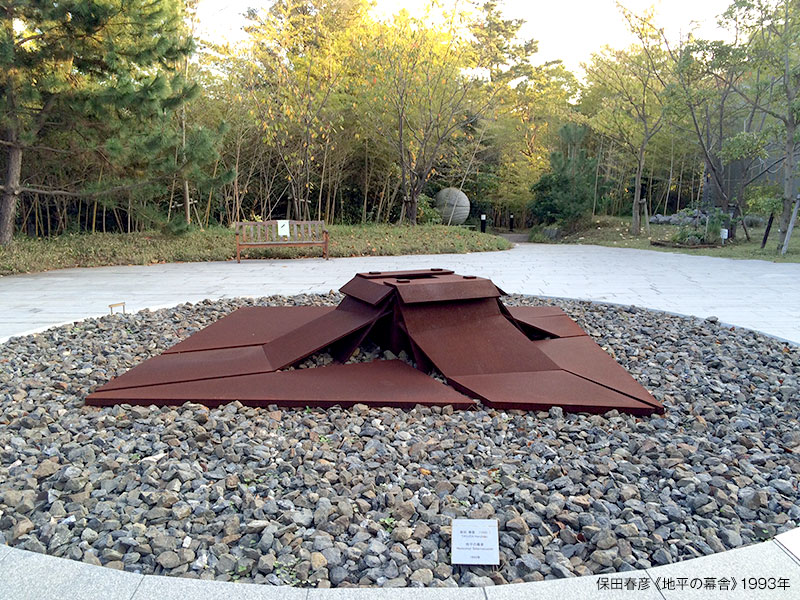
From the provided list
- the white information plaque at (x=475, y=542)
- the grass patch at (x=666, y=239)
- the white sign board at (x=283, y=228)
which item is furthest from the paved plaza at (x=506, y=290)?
the grass patch at (x=666, y=239)

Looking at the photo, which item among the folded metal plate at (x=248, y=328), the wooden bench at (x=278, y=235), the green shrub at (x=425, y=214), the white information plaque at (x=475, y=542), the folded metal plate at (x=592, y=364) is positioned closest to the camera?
the white information plaque at (x=475, y=542)

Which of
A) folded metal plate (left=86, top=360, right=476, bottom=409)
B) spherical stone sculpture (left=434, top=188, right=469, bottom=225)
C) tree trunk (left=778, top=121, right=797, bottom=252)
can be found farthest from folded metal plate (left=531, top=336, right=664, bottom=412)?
spherical stone sculpture (left=434, top=188, right=469, bottom=225)

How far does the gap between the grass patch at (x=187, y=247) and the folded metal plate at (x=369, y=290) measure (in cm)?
567

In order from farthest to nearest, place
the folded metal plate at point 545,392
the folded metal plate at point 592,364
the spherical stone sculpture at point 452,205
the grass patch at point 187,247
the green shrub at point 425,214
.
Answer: the spherical stone sculpture at point 452,205 < the green shrub at point 425,214 < the grass patch at point 187,247 < the folded metal plate at point 592,364 < the folded metal plate at point 545,392

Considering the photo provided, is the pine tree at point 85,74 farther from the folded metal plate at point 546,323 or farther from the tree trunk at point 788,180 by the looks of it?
the tree trunk at point 788,180

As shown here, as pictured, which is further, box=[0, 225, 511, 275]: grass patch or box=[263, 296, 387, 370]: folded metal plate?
box=[0, 225, 511, 275]: grass patch

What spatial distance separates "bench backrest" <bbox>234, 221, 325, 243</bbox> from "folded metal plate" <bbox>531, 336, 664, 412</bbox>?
242 inches

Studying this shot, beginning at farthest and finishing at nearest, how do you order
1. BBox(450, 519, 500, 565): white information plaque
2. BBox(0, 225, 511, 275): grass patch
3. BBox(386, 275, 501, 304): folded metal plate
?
BBox(0, 225, 511, 275): grass patch, BBox(386, 275, 501, 304): folded metal plate, BBox(450, 519, 500, 565): white information plaque

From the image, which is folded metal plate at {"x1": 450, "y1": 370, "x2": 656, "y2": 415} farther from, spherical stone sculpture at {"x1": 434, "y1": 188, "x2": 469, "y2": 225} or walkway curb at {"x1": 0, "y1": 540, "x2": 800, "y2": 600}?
spherical stone sculpture at {"x1": 434, "y1": 188, "x2": 469, "y2": 225}

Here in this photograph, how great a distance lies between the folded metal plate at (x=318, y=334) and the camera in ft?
9.35

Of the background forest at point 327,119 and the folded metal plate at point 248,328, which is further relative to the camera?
the background forest at point 327,119

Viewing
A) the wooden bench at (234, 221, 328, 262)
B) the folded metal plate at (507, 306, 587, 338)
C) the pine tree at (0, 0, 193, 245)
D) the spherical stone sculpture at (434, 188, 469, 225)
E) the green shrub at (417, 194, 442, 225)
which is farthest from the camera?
the spherical stone sculpture at (434, 188, 469, 225)

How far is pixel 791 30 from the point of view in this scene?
9.18 meters

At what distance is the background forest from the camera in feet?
23.2
